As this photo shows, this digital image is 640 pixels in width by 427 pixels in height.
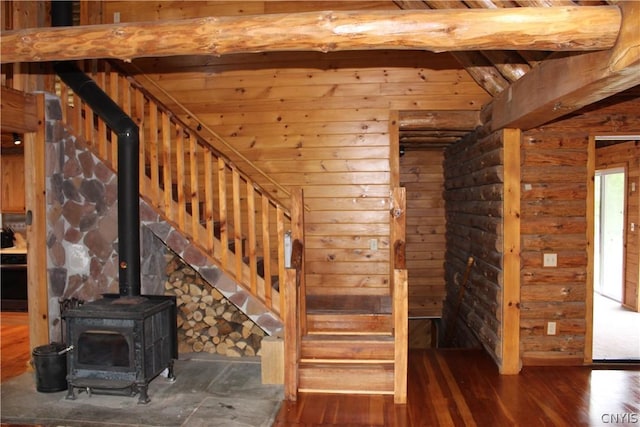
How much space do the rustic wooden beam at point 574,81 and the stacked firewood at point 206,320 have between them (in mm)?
3201

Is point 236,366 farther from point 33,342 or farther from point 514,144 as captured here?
point 514,144

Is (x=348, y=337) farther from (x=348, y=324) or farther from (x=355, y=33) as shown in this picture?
(x=355, y=33)

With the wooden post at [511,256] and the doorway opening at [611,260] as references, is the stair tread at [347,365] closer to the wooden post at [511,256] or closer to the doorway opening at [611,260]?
the wooden post at [511,256]

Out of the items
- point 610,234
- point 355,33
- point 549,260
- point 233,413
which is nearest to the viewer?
point 355,33

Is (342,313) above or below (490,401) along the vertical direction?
above

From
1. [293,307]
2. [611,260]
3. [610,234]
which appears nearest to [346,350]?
[293,307]

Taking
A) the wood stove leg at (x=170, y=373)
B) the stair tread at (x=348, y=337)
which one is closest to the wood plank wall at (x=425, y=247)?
the stair tread at (x=348, y=337)

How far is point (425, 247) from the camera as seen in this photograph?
22.0 ft

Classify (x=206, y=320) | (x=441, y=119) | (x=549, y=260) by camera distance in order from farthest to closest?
(x=441, y=119)
(x=206, y=320)
(x=549, y=260)

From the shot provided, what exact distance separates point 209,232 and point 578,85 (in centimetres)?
321

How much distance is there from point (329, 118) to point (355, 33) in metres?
2.50

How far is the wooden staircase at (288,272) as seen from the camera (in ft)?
12.4

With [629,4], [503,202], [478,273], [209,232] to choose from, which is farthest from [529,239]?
[209,232]

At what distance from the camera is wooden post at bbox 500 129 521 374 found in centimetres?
421
